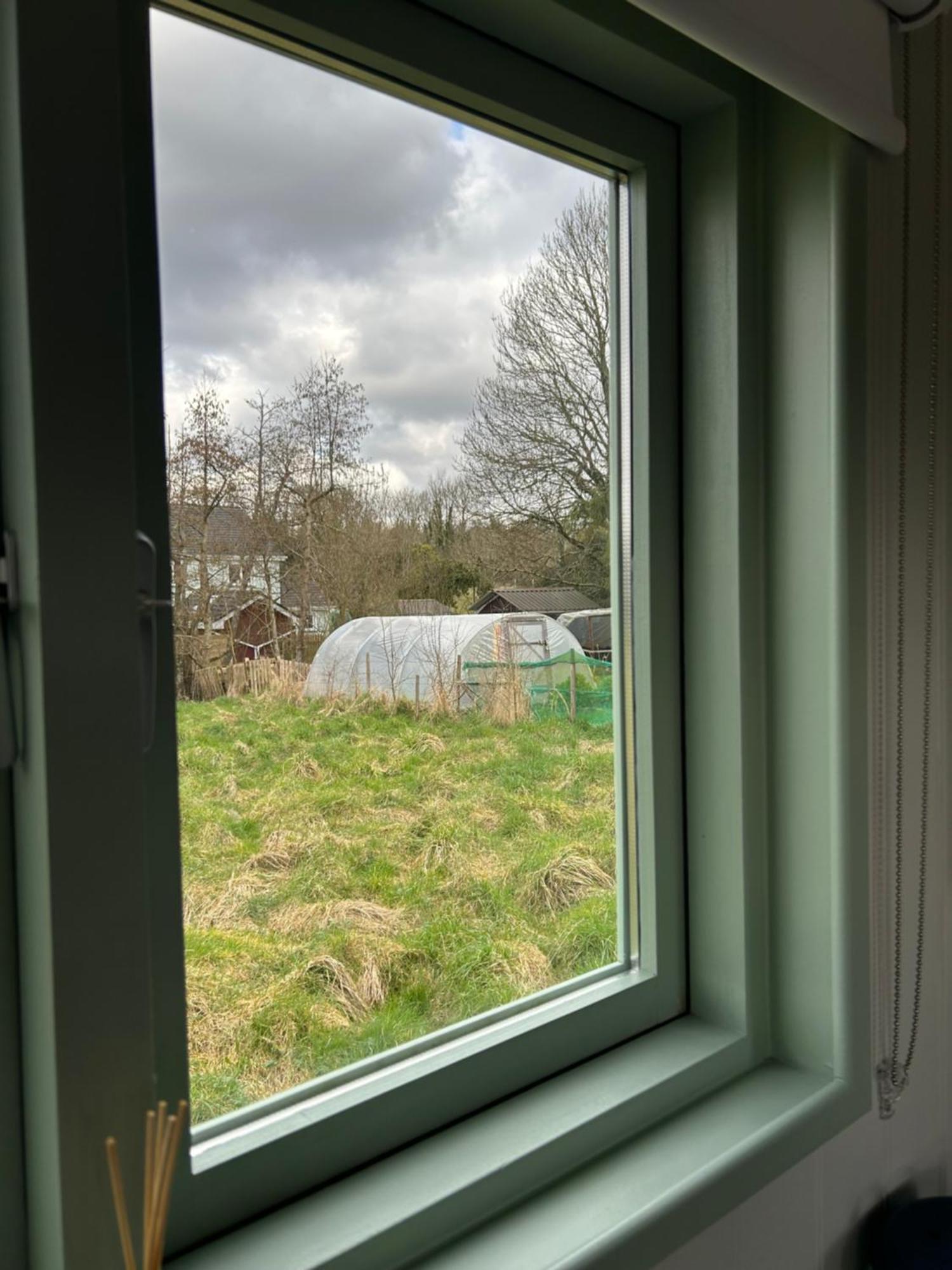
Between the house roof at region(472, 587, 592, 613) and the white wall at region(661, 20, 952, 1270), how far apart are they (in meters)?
0.37

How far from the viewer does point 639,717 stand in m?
1.16

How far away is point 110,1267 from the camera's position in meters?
0.60

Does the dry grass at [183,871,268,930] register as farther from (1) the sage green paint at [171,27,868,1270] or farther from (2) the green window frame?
(1) the sage green paint at [171,27,868,1270]

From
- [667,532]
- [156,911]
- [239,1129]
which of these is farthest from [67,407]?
[667,532]

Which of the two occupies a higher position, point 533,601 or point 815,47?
point 815,47

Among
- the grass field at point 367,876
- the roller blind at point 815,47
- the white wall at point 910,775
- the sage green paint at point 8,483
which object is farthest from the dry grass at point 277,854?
the roller blind at point 815,47

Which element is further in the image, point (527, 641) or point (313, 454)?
point (527, 641)

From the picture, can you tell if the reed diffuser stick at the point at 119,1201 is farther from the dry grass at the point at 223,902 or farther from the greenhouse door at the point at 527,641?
the greenhouse door at the point at 527,641

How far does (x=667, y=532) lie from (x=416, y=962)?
0.57 meters

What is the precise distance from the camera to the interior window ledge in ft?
2.54

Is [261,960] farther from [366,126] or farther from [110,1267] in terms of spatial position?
[366,126]

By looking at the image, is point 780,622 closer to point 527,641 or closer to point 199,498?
point 527,641

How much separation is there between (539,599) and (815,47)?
63 centimetres

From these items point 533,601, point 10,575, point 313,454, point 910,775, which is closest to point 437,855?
point 533,601
